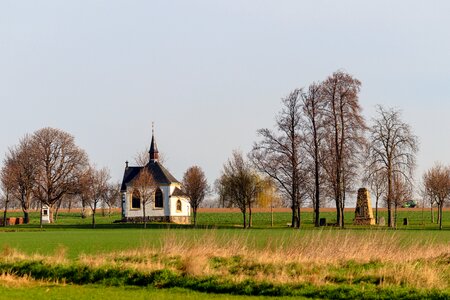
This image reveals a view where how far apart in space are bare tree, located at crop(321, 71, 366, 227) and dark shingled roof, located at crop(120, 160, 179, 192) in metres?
32.8

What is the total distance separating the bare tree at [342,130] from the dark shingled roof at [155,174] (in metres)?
32.8

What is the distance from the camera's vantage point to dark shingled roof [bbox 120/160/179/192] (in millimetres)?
90688

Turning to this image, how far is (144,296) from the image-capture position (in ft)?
59.1

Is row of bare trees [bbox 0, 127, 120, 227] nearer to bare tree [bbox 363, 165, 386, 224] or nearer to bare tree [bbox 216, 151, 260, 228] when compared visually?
bare tree [bbox 216, 151, 260, 228]

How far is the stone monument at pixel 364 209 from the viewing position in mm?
67438

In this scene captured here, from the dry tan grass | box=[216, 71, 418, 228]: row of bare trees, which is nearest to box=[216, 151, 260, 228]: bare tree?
box=[216, 71, 418, 228]: row of bare trees

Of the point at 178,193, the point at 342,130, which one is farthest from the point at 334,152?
the point at 178,193

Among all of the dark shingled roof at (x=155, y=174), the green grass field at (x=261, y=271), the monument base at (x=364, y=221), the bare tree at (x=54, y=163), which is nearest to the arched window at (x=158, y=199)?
the dark shingled roof at (x=155, y=174)

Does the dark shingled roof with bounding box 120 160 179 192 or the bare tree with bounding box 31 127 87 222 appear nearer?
the bare tree with bounding box 31 127 87 222

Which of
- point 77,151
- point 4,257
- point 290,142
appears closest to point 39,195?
point 77,151

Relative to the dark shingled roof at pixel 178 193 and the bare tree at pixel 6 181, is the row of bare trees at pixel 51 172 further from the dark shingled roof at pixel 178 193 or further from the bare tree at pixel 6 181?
the dark shingled roof at pixel 178 193

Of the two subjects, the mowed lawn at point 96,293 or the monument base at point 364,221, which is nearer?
the mowed lawn at point 96,293

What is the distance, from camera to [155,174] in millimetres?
91500

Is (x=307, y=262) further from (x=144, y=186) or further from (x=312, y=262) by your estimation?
(x=144, y=186)
